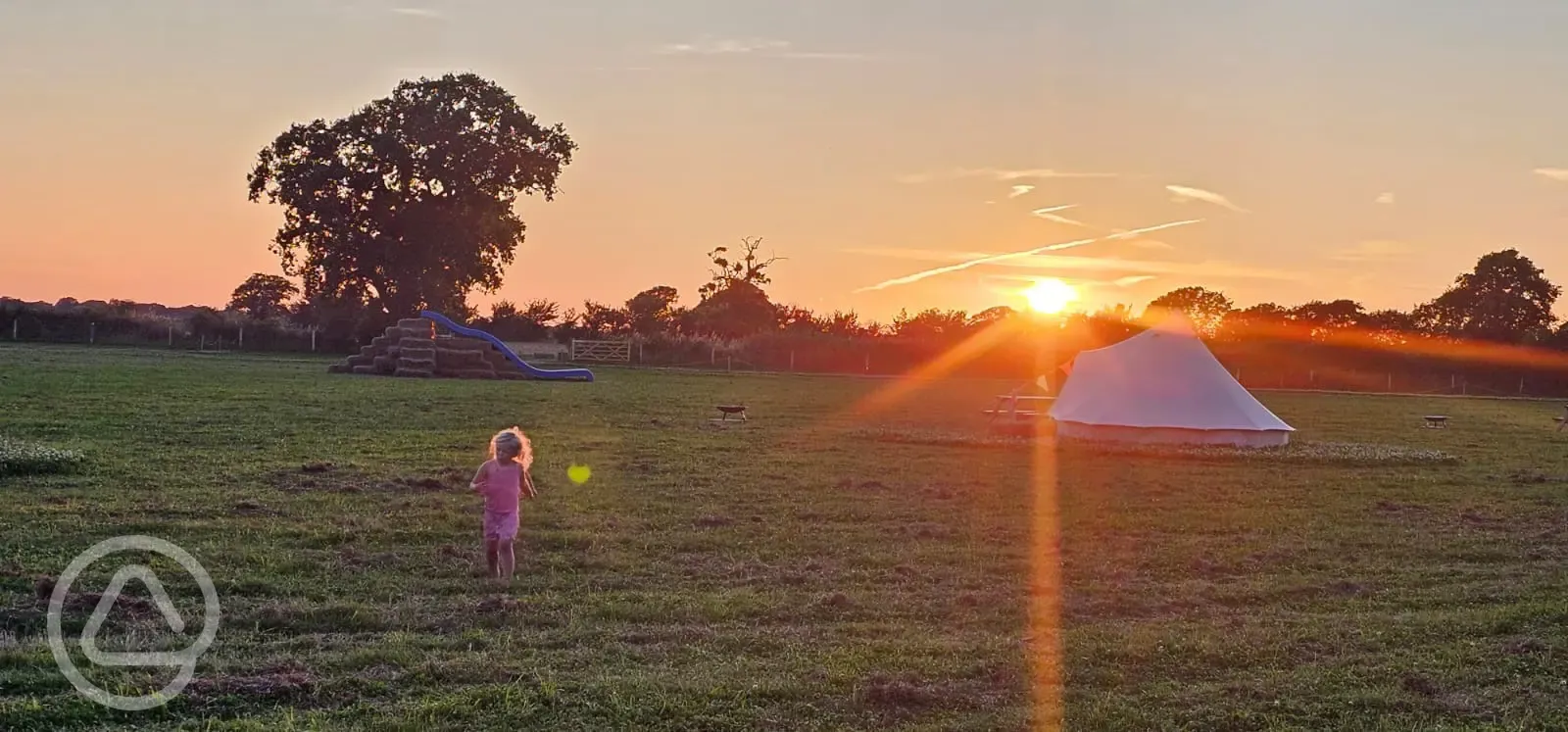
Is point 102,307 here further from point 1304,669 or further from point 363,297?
point 1304,669

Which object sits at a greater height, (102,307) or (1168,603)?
(102,307)

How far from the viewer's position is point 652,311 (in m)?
86.6

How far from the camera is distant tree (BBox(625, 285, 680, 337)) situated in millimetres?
75938

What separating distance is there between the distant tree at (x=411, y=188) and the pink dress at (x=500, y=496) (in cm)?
4699

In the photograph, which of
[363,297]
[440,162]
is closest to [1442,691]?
[440,162]

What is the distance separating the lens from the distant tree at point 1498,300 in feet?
276

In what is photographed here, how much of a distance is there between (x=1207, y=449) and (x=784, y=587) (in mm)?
15069

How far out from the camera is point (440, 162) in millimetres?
54562

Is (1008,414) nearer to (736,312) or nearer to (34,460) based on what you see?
(34,460)

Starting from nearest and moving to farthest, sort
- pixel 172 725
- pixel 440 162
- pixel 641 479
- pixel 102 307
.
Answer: pixel 172 725 < pixel 641 479 < pixel 440 162 < pixel 102 307

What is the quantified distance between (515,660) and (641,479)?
809cm

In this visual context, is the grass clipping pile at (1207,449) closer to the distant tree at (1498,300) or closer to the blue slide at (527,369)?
the blue slide at (527,369)

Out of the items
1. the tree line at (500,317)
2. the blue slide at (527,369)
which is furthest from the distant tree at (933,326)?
the blue slide at (527,369)

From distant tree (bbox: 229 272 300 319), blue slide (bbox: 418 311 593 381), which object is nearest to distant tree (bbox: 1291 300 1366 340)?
blue slide (bbox: 418 311 593 381)
